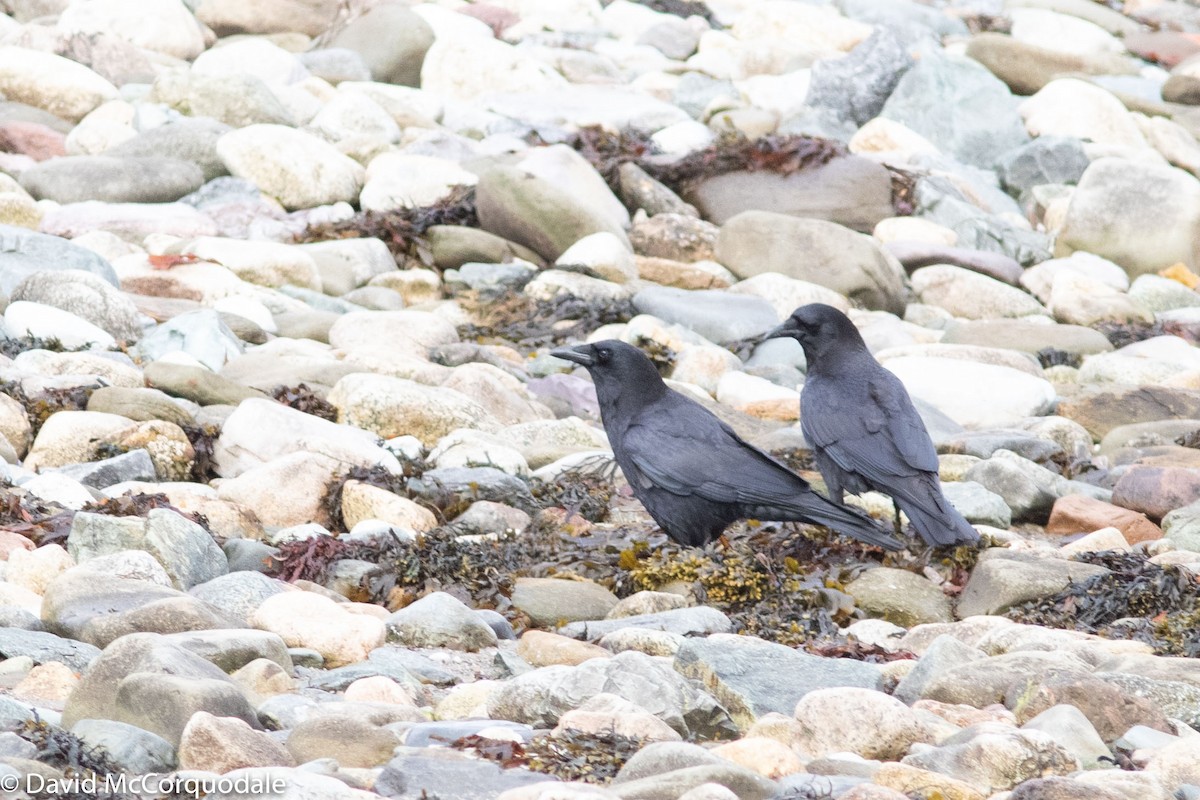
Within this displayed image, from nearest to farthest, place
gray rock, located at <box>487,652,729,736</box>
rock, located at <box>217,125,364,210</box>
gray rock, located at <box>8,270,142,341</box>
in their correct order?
gray rock, located at <box>487,652,729,736</box> < gray rock, located at <box>8,270,142,341</box> < rock, located at <box>217,125,364,210</box>

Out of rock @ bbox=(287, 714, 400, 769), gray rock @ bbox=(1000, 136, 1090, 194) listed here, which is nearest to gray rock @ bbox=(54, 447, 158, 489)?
rock @ bbox=(287, 714, 400, 769)

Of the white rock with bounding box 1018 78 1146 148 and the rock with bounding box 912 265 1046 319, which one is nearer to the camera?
the rock with bounding box 912 265 1046 319

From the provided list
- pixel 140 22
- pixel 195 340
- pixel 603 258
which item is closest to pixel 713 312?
pixel 603 258

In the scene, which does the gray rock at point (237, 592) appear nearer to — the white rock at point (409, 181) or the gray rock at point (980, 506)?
the gray rock at point (980, 506)

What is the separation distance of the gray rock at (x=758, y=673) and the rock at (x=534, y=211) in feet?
31.2

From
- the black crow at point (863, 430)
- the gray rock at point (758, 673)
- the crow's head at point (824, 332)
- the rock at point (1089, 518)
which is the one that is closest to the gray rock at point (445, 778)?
the gray rock at point (758, 673)

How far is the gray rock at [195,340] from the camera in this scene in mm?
10641

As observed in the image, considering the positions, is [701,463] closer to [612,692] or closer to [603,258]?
[612,692]

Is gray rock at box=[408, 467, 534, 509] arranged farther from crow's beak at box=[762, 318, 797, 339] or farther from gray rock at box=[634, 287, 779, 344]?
gray rock at box=[634, 287, 779, 344]

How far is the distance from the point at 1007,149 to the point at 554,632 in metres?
16.2

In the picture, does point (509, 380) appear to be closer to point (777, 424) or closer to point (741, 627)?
point (777, 424)

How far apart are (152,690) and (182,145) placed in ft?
40.3

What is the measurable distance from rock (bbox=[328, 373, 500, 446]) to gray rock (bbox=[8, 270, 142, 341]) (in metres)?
2.03

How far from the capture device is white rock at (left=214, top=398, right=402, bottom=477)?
8.80 m
